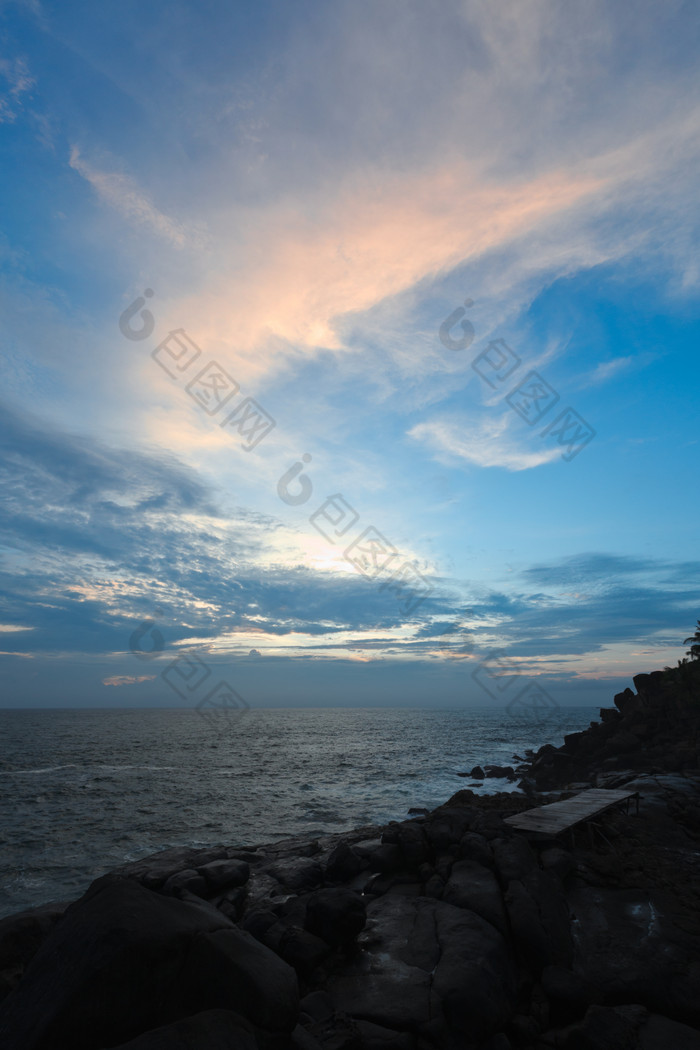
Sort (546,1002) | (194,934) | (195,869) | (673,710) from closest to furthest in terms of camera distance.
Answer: (194,934)
(546,1002)
(195,869)
(673,710)

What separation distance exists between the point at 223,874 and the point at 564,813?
1296cm

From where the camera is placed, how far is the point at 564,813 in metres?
19.2

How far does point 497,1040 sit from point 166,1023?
6.53m

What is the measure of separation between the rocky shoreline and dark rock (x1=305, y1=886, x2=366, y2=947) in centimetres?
5

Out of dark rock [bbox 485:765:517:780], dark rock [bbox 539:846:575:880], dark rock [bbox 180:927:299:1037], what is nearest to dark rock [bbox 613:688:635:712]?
dark rock [bbox 485:765:517:780]

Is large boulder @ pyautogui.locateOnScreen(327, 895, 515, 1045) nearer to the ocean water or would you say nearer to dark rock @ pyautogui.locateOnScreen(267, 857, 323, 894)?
dark rock @ pyautogui.locateOnScreen(267, 857, 323, 894)

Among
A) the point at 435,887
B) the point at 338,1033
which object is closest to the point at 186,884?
the point at 435,887

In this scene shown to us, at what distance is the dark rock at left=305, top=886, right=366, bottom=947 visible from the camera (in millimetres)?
12414

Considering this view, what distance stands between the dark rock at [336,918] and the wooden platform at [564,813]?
25.1 ft

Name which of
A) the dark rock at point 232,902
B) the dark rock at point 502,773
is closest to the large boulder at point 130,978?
the dark rock at point 232,902

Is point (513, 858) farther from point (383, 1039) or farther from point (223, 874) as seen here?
point (223, 874)

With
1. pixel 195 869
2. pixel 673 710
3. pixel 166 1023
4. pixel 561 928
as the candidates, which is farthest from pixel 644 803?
pixel 673 710

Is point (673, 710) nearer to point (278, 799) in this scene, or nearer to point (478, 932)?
point (278, 799)

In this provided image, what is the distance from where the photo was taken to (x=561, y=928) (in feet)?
41.9
